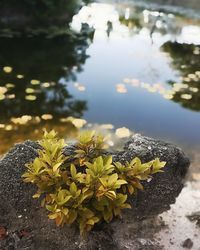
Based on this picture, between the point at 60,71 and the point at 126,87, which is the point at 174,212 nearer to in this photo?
the point at 126,87

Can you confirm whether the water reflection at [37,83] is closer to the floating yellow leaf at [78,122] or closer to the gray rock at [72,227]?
the floating yellow leaf at [78,122]

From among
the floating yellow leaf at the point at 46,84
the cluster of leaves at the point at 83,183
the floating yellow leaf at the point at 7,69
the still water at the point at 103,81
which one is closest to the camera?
the cluster of leaves at the point at 83,183

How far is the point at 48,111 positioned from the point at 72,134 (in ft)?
3.12

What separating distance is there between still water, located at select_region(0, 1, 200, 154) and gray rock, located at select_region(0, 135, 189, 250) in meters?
2.35

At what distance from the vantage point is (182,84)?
867 centimetres

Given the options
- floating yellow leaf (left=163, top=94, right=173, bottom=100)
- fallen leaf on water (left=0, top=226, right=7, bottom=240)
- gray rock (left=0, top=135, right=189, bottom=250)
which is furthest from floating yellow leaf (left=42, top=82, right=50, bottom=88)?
fallen leaf on water (left=0, top=226, right=7, bottom=240)

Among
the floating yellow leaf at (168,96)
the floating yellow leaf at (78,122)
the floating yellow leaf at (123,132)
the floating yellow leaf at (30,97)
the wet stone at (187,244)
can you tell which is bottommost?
the floating yellow leaf at (168,96)

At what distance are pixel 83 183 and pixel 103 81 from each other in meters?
5.83

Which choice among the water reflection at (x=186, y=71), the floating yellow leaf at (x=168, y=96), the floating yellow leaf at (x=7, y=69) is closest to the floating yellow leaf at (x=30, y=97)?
the floating yellow leaf at (x=7, y=69)

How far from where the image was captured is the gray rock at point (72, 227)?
10.6 ft

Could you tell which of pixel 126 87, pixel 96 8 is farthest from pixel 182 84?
pixel 96 8

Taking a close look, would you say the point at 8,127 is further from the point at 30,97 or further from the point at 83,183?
the point at 83,183

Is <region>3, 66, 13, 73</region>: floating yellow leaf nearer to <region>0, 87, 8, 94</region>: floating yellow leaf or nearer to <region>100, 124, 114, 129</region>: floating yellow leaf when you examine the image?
<region>0, 87, 8, 94</region>: floating yellow leaf

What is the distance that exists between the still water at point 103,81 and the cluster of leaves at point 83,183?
286cm
